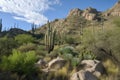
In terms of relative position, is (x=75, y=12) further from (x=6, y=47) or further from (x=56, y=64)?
(x=56, y=64)

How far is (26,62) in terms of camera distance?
15.3m

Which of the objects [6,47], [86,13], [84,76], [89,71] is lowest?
[84,76]

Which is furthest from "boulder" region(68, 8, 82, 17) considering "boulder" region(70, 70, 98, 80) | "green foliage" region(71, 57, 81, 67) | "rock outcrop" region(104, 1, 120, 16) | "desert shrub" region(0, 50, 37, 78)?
"boulder" region(70, 70, 98, 80)

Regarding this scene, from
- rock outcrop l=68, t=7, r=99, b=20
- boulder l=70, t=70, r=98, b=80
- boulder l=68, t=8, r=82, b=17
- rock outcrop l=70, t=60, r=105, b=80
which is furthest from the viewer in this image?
boulder l=68, t=8, r=82, b=17

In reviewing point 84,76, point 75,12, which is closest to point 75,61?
point 84,76

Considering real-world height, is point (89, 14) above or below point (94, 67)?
above

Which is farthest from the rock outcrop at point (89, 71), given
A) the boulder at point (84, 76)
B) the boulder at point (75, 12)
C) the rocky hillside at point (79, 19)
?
the boulder at point (75, 12)

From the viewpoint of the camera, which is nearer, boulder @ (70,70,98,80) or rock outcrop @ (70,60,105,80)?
boulder @ (70,70,98,80)

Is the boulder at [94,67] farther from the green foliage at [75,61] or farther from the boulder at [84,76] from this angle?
the boulder at [84,76]

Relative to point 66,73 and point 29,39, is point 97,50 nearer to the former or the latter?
point 66,73

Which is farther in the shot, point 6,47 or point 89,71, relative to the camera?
point 6,47

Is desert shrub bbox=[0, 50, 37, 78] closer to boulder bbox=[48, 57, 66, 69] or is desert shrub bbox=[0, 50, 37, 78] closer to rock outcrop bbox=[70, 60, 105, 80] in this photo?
boulder bbox=[48, 57, 66, 69]

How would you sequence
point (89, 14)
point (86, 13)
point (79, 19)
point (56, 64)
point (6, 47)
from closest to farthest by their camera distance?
point (56, 64) → point (6, 47) → point (79, 19) → point (89, 14) → point (86, 13)

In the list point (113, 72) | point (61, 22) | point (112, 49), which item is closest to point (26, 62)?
point (113, 72)
